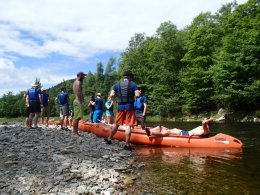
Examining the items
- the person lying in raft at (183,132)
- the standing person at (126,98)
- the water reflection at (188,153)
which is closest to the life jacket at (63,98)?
the person lying in raft at (183,132)

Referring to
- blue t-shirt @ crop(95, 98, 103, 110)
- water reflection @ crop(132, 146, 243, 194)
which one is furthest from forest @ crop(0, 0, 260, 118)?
water reflection @ crop(132, 146, 243, 194)

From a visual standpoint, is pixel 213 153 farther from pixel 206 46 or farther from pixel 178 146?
pixel 206 46

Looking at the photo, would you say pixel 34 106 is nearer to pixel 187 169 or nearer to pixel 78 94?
pixel 78 94

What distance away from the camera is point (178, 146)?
13.3 meters

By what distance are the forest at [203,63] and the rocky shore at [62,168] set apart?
3168cm

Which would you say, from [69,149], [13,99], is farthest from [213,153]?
[13,99]

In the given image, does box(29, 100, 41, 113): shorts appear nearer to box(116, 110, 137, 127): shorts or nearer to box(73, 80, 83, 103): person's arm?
box(73, 80, 83, 103): person's arm

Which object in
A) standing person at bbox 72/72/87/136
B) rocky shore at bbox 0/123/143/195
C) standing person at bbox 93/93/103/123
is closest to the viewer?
rocky shore at bbox 0/123/143/195

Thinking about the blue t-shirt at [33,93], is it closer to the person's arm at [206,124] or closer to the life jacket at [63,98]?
the life jacket at [63,98]

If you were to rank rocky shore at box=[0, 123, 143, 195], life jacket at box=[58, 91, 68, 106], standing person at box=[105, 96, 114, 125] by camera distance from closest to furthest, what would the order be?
rocky shore at box=[0, 123, 143, 195]
life jacket at box=[58, 91, 68, 106]
standing person at box=[105, 96, 114, 125]

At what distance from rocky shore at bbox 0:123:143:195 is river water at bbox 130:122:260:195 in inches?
19.8

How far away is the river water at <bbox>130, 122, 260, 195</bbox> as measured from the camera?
23.9 feet

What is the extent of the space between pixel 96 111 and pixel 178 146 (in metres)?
6.35

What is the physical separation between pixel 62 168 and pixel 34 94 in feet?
27.6
